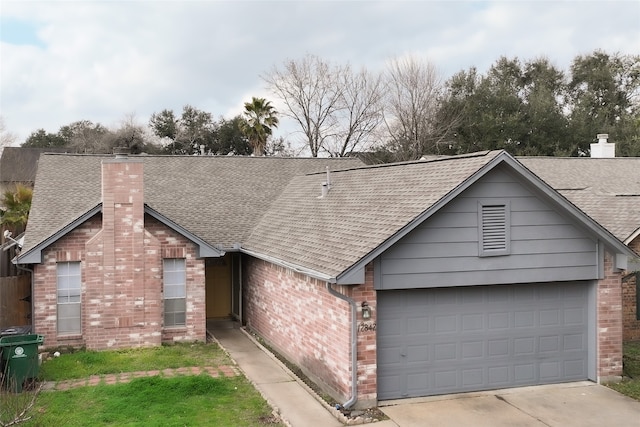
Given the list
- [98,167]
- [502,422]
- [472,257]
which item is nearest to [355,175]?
[472,257]

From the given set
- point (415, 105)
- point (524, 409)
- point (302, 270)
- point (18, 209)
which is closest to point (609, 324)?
point (524, 409)

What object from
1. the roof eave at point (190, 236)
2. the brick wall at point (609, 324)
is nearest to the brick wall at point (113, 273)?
the roof eave at point (190, 236)

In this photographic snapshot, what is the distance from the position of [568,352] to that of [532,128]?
32335mm

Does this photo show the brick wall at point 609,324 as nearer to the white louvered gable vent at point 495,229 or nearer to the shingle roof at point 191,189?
the white louvered gable vent at point 495,229

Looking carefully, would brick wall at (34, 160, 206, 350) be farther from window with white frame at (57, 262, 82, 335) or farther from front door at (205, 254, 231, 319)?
front door at (205, 254, 231, 319)

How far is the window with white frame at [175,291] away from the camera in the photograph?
15562 millimetres

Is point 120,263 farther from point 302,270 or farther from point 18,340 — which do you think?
point 302,270

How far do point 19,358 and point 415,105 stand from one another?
35.7 m

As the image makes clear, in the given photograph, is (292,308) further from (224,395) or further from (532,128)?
(532,128)

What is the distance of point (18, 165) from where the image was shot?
4978 centimetres

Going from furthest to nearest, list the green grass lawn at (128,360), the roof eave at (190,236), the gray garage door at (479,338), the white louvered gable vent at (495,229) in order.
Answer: the roof eave at (190,236) < the green grass lawn at (128,360) < the white louvered gable vent at (495,229) < the gray garage door at (479,338)

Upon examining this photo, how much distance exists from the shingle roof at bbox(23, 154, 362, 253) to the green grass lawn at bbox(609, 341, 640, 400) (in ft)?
32.6

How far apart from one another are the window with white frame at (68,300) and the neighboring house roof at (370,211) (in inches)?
166

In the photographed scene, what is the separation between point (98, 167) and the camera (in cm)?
2069
